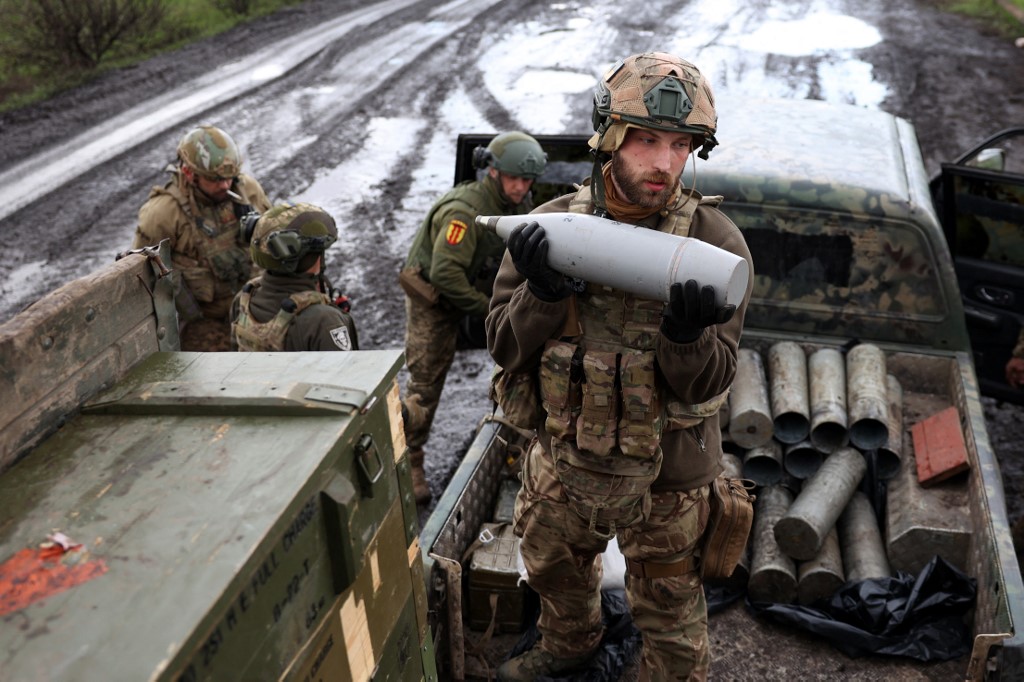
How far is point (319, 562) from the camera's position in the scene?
7.69 ft

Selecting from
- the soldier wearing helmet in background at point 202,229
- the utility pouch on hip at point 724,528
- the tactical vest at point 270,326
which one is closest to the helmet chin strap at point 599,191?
the utility pouch on hip at point 724,528

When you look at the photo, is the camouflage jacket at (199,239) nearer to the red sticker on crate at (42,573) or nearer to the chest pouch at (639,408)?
the chest pouch at (639,408)

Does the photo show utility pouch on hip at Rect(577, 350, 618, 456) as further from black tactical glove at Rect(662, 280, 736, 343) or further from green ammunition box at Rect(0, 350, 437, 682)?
green ammunition box at Rect(0, 350, 437, 682)

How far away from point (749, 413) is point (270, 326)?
229 cm

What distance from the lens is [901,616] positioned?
4070 millimetres

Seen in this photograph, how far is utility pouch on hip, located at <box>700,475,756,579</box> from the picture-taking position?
357 cm

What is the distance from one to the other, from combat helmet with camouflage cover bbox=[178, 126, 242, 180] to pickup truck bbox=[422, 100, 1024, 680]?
4.66ft

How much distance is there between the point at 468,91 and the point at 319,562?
11480 mm

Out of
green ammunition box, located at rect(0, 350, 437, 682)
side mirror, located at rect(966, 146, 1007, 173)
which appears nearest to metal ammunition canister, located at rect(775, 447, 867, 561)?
green ammunition box, located at rect(0, 350, 437, 682)

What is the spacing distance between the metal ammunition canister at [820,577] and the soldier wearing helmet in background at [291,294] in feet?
7.43

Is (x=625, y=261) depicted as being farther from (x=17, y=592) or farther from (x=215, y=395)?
(x=17, y=592)

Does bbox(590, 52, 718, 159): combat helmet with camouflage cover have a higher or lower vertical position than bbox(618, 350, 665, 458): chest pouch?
higher

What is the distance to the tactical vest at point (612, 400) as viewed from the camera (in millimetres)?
3189

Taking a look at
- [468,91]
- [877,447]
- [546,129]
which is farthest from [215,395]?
[468,91]
